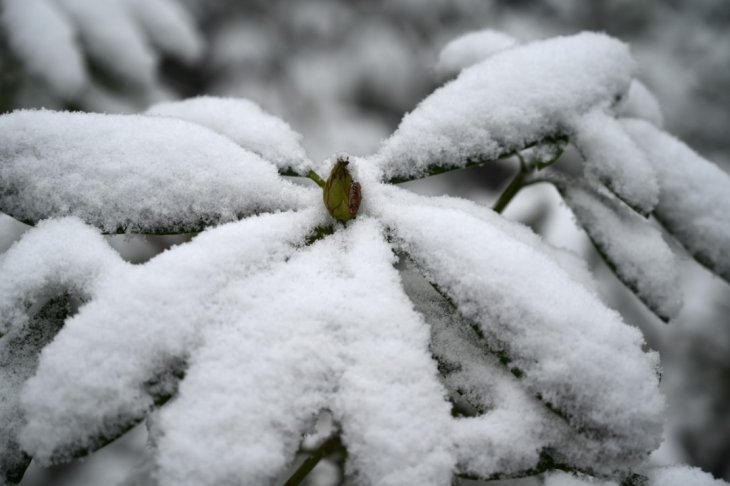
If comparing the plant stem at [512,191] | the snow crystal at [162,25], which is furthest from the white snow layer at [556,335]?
the snow crystal at [162,25]

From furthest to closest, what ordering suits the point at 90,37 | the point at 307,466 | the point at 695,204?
1. the point at 90,37
2. the point at 695,204
3. the point at 307,466

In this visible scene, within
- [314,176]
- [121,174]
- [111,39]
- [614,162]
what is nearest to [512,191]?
A: [614,162]

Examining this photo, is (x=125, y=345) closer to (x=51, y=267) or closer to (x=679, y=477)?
(x=51, y=267)

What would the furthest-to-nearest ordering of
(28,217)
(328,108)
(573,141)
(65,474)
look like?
1. (328,108)
2. (65,474)
3. (573,141)
4. (28,217)

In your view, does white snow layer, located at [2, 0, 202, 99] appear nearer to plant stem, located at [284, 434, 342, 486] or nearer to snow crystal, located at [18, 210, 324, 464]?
snow crystal, located at [18, 210, 324, 464]

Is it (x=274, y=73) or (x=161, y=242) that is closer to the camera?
(x=161, y=242)

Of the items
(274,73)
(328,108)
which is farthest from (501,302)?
(274,73)

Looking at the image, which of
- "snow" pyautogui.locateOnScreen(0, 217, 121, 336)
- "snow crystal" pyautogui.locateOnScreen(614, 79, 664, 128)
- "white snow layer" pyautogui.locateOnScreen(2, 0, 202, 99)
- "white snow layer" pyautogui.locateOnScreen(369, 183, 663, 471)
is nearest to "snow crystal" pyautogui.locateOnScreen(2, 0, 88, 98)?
"white snow layer" pyautogui.locateOnScreen(2, 0, 202, 99)

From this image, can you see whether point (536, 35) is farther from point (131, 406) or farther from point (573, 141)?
point (131, 406)
